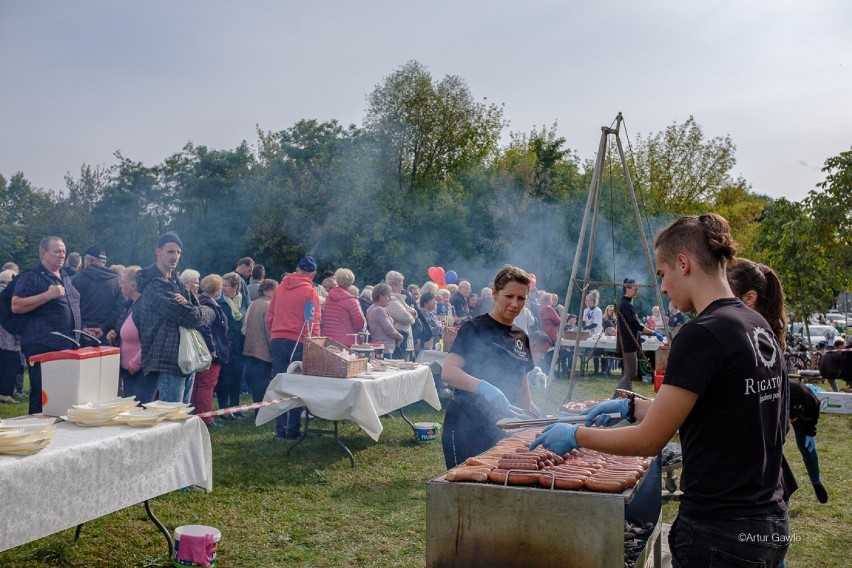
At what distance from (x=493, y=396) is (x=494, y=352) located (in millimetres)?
382

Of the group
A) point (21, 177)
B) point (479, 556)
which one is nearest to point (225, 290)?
point (479, 556)

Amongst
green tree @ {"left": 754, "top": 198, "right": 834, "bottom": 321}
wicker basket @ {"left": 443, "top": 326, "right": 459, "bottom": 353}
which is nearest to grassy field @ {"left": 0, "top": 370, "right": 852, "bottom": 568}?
wicker basket @ {"left": 443, "top": 326, "right": 459, "bottom": 353}

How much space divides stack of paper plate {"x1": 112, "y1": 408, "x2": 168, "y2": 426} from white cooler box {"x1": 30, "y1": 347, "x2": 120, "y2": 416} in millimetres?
259

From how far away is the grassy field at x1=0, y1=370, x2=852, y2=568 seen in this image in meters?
4.56

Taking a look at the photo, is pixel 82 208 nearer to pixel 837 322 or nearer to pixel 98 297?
pixel 98 297

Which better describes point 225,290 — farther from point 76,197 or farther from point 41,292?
point 76,197

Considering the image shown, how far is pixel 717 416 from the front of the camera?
201 cm

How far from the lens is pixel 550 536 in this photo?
275cm

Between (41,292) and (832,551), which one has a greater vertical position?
(41,292)

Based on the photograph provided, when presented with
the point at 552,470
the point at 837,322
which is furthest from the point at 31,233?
the point at 837,322

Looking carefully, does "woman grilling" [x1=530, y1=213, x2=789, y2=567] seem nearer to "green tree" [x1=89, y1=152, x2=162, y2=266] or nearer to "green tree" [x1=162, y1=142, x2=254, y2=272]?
"green tree" [x1=162, y1=142, x2=254, y2=272]

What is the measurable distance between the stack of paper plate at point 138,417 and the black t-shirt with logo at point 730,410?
9.92 feet

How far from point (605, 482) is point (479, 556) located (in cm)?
61

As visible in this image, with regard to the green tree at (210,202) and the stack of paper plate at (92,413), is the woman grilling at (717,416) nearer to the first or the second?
the stack of paper plate at (92,413)
